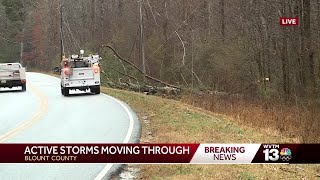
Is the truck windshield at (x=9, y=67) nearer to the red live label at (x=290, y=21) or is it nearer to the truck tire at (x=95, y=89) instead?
the truck tire at (x=95, y=89)

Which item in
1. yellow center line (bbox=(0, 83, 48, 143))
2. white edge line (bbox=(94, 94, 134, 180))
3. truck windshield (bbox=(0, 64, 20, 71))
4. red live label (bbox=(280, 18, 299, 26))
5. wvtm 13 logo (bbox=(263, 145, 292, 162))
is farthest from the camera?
truck windshield (bbox=(0, 64, 20, 71))

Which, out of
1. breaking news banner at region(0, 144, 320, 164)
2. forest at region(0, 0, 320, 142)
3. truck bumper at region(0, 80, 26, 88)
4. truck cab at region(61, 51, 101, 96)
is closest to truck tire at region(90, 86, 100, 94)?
truck cab at region(61, 51, 101, 96)

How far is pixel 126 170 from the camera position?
7.89m

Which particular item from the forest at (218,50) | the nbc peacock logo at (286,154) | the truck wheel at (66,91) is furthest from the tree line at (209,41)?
the nbc peacock logo at (286,154)

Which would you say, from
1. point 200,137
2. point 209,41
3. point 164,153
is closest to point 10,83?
point 209,41

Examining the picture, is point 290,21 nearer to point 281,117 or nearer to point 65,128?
point 281,117

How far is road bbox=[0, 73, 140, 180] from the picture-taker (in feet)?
24.1

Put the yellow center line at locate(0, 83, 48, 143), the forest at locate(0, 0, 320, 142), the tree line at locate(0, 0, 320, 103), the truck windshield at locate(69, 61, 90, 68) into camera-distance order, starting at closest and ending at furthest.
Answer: the yellow center line at locate(0, 83, 48, 143) < the forest at locate(0, 0, 320, 142) < the tree line at locate(0, 0, 320, 103) < the truck windshield at locate(69, 61, 90, 68)

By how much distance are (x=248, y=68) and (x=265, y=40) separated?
5.26ft

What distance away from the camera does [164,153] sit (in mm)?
5543

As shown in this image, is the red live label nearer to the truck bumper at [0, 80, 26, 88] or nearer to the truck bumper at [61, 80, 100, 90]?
the truck bumper at [61, 80, 100, 90]

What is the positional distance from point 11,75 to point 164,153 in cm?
2318

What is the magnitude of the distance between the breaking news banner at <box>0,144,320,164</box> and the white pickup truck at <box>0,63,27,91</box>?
22.4 m
